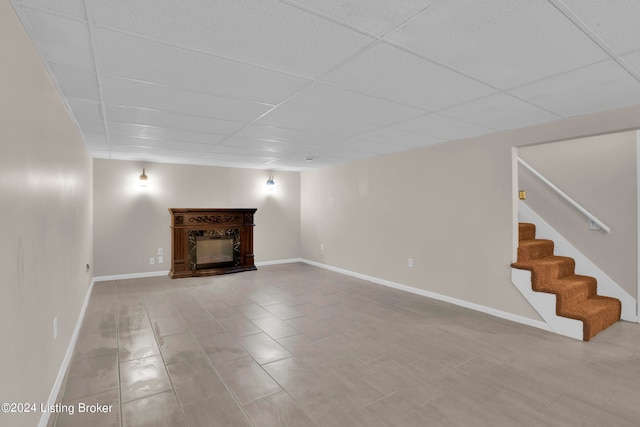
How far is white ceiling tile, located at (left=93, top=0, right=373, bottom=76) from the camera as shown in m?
1.47

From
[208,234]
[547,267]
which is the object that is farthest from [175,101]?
[547,267]

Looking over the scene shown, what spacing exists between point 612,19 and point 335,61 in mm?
1401

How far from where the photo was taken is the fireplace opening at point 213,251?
6268 mm

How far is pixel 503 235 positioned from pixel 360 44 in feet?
9.86

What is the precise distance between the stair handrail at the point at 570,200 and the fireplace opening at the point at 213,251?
17.7ft

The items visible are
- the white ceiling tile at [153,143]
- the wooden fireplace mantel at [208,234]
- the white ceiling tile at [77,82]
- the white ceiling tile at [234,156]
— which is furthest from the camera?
the wooden fireplace mantel at [208,234]

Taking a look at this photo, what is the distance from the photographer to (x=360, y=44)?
5.86 feet

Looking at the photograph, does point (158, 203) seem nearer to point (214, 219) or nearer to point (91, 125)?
point (214, 219)

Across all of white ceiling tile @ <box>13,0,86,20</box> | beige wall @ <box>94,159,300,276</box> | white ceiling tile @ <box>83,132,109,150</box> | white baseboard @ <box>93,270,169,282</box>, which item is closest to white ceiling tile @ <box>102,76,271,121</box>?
white ceiling tile @ <box>13,0,86,20</box>

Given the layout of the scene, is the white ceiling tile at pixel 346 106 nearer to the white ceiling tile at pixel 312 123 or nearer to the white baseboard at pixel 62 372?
the white ceiling tile at pixel 312 123

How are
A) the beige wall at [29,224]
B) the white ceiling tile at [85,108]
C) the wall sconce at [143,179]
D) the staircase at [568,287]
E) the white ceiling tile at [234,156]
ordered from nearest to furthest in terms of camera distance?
the beige wall at [29,224], the white ceiling tile at [85,108], the staircase at [568,287], the white ceiling tile at [234,156], the wall sconce at [143,179]

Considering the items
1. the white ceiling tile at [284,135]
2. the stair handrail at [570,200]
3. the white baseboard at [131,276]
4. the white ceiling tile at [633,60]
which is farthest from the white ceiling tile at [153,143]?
the stair handrail at [570,200]

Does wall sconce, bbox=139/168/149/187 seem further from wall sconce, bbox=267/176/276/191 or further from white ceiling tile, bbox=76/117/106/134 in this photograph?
wall sconce, bbox=267/176/276/191

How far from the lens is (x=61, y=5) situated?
143cm
